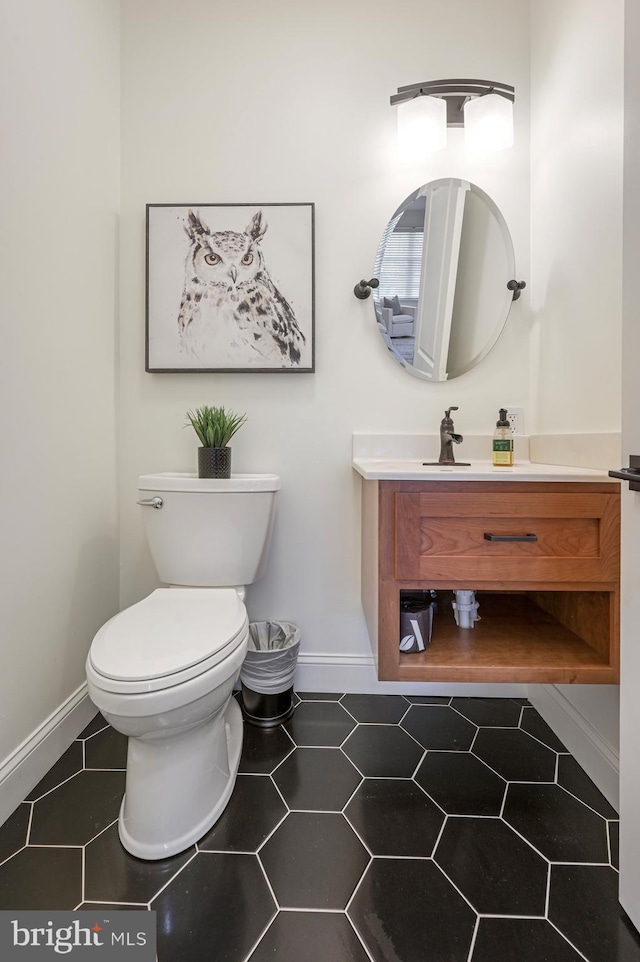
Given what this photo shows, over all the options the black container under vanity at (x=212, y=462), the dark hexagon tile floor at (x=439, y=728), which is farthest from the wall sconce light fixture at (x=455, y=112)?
the dark hexagon tile floor at (x=439, y=728)

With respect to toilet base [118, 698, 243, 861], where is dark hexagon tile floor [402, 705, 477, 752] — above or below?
below

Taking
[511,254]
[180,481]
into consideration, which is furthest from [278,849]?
[511,254]

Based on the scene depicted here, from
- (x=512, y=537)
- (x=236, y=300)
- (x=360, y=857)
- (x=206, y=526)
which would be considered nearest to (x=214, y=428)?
(x=206, y=526)

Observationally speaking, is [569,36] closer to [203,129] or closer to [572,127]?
[572,127]

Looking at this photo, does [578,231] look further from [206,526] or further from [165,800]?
[165,800]

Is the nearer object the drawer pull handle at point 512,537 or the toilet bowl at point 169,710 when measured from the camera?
the toilet bowl at point 169,710

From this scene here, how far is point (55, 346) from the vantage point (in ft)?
4.13

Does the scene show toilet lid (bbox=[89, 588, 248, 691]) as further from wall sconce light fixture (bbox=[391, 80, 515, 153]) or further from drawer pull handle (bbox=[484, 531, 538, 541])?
wall sconce light fixture (bbox=[391, 80, 515, 153])

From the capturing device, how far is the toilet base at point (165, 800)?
3.11ft

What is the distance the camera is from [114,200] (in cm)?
154

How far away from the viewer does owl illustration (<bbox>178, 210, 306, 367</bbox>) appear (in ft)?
5.03

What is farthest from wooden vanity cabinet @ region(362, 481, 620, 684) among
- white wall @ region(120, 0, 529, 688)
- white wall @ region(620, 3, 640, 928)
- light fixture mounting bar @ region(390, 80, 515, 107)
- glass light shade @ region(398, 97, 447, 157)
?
light fixture mounting bar @ region(390, 80, 515, 107)

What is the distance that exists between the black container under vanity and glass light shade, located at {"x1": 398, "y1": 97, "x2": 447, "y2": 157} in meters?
1.21

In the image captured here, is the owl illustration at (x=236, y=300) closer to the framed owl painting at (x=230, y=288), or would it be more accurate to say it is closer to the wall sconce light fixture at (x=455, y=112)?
the framed owl painting at (x=230, y=288)
